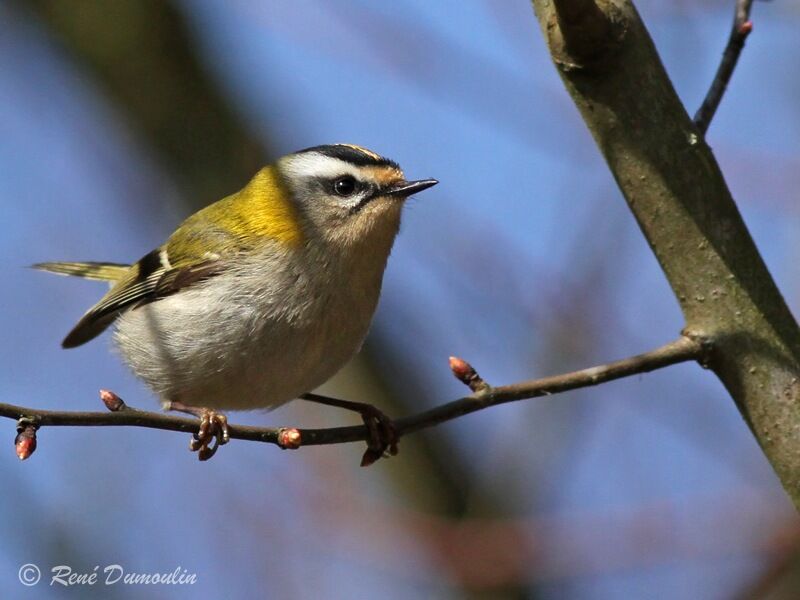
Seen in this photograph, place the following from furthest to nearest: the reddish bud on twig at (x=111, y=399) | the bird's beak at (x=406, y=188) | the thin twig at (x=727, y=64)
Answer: the bird's beak at (x=406, y=188), the thin twig at (x=727, y=64), the reddish bud on twig at (x=111, y=399)

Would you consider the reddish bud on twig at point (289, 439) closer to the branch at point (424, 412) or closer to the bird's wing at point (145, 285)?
the branch at point (424, 412)

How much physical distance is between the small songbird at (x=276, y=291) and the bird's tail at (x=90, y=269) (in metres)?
1.01

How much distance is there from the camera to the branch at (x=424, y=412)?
1791 millimetres

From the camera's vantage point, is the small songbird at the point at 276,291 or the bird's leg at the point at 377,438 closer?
the bird's leg at the point at 377,438

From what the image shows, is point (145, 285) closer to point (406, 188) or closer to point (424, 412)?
point (406, 188)

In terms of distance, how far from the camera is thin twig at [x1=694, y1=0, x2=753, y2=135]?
7.29 feet

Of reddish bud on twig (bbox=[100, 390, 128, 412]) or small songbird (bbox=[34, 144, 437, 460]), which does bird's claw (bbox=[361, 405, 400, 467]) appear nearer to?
small songbird (bbox=[34, 144, 437, 460])

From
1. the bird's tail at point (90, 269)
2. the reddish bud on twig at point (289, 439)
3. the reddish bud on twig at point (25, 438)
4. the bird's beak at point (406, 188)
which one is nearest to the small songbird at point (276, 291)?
the bird's beak at point (406, 188)

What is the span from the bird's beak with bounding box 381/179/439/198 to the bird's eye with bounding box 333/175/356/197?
114 mm

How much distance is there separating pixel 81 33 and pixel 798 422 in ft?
14.0

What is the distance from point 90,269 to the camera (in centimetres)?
448

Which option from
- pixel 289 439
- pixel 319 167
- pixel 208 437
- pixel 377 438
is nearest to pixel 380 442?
pixel 377 438

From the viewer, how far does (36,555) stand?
3746 mm

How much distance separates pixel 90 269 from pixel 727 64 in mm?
3139
